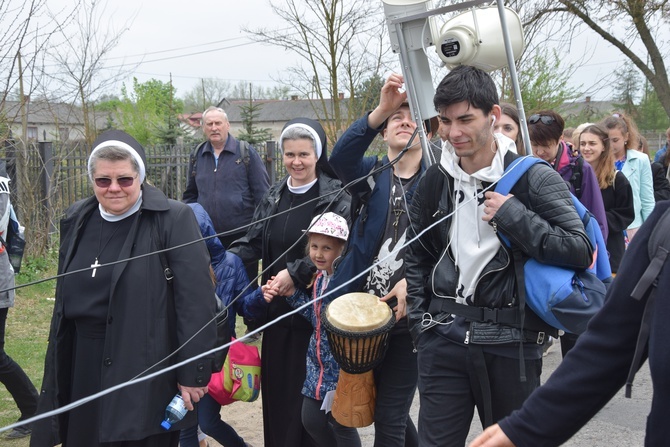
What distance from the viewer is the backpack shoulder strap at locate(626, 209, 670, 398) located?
5.87 feet

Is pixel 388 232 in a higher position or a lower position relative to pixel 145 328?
higher

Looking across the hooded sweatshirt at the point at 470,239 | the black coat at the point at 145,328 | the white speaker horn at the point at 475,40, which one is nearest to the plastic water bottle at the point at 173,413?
the black coat at the point at 145,328

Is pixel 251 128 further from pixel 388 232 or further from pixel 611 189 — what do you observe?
pixel 388 232

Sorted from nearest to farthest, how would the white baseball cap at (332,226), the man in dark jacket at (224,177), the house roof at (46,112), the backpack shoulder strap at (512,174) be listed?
the backpack shoulder strap at (512,174) → the white baseball cap at (332,226) → the man in dark jacket at (224,177) → the house roof at (46,112)

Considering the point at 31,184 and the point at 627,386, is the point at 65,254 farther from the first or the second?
the point at 31,184

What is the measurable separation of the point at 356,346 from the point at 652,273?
2001 mm

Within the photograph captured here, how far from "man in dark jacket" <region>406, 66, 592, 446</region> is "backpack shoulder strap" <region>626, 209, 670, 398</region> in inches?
43.1

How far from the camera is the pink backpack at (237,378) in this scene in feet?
15.1

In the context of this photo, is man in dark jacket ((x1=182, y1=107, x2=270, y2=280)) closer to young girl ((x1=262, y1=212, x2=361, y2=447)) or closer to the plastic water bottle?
young girl ((x1=262, y1=212, x2=361, y2=447))

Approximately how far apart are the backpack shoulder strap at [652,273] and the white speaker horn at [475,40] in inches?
71.1

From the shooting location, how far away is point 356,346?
3629 millimetres

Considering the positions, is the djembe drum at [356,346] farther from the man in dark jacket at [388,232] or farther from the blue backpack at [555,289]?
the blue backpack at [555,289]

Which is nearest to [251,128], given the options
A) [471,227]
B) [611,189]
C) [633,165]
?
[633,165]

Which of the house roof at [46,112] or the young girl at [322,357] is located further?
the house roof at [46,112]
